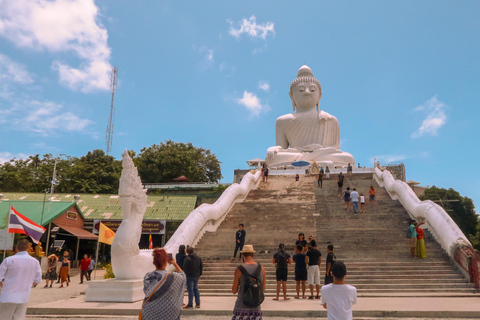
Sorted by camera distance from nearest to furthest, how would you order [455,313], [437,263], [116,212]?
[455,313] < [437,263] < [116,212]

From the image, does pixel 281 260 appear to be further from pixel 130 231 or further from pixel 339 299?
pixel 339 299

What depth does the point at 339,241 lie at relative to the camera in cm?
1287

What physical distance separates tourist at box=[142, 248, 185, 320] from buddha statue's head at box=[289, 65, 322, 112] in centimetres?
2895

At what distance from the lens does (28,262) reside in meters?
5.09

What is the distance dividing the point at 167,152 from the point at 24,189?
13.0 meters

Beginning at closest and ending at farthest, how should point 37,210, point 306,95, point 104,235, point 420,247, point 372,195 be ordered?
point 420,247, point 104,235, point 372,195, point 37,210, point 306,95

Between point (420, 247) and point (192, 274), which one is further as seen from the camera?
point (420, 247)

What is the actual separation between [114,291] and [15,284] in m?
3.86

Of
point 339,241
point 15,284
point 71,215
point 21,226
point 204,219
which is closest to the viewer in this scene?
point 15,284

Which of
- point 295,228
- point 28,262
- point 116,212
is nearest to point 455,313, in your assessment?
point 28,262

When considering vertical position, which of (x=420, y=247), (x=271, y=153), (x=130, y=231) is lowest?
(x=420, y=247)

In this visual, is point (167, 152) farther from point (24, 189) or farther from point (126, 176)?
point (126, 176)

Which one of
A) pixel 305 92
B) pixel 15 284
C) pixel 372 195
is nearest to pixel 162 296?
pixel 15 284

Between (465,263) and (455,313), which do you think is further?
(465,263)
